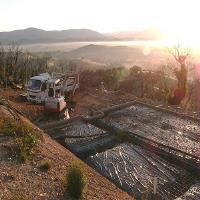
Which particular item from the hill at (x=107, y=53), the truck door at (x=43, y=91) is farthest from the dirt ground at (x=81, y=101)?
the hill at (x=107, y=53)

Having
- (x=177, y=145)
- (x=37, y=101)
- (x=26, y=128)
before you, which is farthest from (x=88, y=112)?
(x=26, y=128)

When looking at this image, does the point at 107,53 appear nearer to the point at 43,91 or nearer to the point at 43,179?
the point at 43,91

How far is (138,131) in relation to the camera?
65.3 feet

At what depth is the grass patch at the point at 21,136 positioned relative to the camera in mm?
13609

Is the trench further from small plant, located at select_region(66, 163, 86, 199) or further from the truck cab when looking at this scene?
the truck cab

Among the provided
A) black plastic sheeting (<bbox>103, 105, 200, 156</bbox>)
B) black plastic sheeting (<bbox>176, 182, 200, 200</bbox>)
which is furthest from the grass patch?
black plastic sheeting (<bbox>103, 105, 200, 156</bbox>)

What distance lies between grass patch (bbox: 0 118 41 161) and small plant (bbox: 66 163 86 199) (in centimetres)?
249

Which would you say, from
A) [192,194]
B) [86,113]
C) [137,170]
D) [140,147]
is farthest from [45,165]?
[86,113]

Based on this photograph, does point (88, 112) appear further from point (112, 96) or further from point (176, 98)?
point (176, 98)

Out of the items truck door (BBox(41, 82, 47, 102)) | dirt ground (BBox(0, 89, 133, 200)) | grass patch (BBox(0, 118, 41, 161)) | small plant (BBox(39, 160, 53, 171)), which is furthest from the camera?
truck door (BBox(41, 82, 47, 102))

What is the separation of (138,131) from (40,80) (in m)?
8.69

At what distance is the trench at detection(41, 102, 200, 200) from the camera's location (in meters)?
14.3

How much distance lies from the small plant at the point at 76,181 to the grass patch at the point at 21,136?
2486 millimetres

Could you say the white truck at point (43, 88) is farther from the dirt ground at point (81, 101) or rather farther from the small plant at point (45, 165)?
the small plant at point (45, 165)
